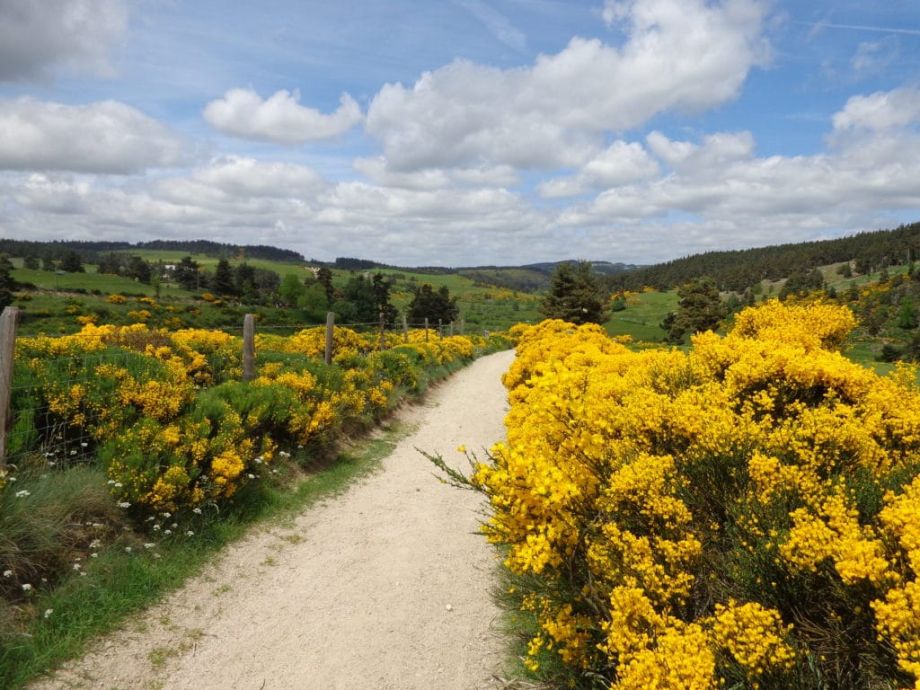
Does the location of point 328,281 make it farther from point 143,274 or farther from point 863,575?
point 863,575

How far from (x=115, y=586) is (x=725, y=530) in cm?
483

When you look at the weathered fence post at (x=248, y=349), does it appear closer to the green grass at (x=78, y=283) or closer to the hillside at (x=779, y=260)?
the green grass at (x=78, y=283)

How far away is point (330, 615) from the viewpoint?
4.65m

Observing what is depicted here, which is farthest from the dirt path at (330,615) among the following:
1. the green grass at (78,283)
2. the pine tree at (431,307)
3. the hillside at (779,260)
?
the hillside at (779,260)

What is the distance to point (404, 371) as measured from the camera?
1465cm

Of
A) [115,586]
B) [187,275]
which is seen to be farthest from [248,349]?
[187,275]

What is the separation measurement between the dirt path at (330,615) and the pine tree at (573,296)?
31581 millimetres

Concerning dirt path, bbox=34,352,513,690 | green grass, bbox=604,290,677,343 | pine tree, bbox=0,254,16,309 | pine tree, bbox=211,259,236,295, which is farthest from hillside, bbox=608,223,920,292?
dirt path, bbox=34,352,513,690

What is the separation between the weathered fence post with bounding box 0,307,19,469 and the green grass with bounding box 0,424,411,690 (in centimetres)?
88

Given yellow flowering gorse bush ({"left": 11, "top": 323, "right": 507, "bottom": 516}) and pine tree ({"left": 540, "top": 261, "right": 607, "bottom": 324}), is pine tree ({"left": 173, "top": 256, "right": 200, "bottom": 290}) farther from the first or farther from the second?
yellow flowering gorse bush ({"left": 11, "top": 323, "right": 507, "bottom": 516})

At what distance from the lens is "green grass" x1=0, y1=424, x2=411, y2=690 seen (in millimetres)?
3551

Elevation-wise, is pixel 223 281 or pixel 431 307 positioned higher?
pixel 223 281

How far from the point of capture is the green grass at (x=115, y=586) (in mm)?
3551

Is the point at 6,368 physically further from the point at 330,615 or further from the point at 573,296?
the point at 573,296
